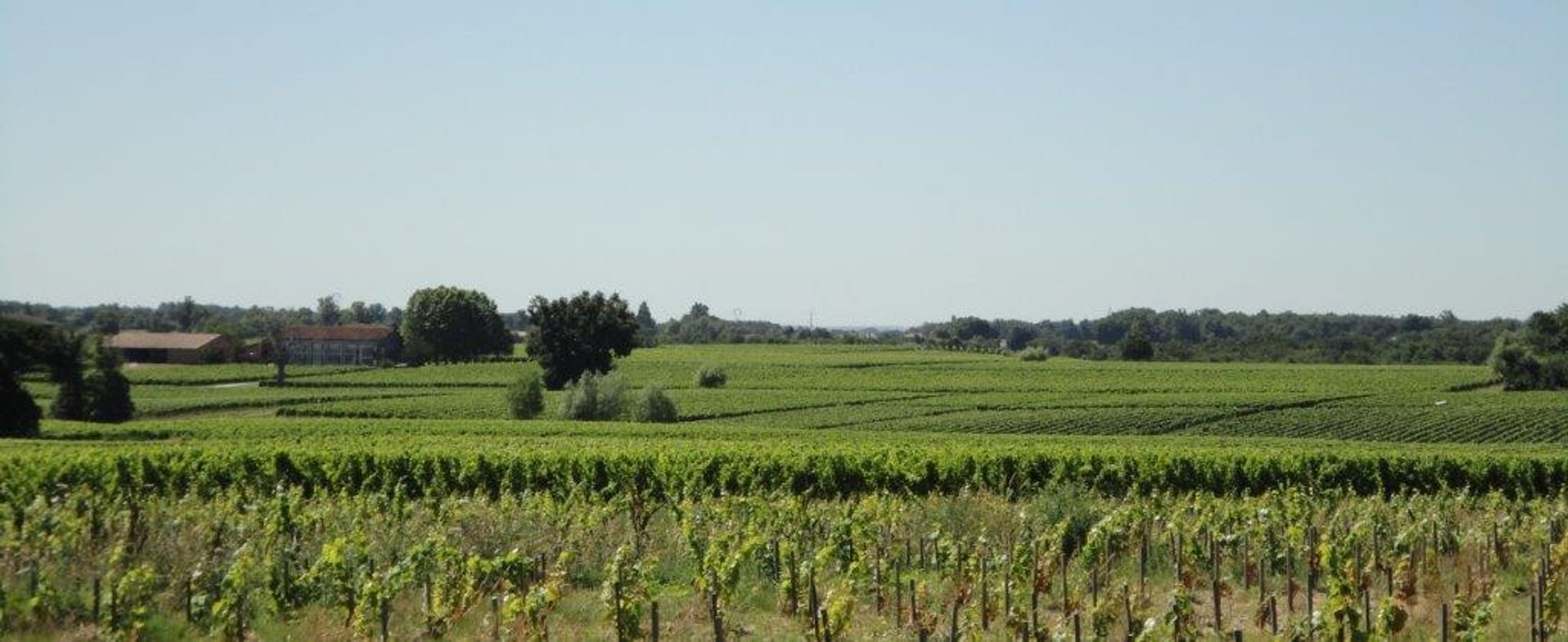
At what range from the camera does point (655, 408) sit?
190 ft

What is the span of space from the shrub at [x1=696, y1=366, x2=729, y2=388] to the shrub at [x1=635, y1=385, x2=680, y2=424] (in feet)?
66.8

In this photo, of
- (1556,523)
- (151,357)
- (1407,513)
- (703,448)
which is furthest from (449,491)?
(151,357)

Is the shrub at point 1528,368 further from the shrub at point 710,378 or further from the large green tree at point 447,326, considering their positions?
the large green tree at point 447,326

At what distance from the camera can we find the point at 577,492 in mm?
21938

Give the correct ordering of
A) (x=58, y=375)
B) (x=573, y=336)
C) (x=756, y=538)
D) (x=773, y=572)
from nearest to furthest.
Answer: (x=756, y=538)
(x=773, y=572)
(x=58, y=375)
(x=573, y=336)

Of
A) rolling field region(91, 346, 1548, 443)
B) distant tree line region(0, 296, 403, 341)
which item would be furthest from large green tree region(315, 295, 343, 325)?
rolling field region(91, 346, 1548, 443)

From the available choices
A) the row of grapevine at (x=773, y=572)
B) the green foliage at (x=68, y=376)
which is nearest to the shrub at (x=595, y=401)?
the green foliage at (x=68, y=376)

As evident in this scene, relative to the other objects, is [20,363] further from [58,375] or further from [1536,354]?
[1536,354]

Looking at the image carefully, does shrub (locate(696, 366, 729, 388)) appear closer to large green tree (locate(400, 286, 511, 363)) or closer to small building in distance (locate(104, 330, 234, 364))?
large green tree (locate(400, 286, 511, 363))

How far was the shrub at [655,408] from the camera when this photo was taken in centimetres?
5766

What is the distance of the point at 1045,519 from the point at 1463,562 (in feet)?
17.0

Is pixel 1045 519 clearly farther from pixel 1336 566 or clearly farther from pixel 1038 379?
pixel 1038 379

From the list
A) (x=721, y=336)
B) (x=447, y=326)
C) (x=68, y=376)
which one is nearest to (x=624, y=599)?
(x=68, y=376)

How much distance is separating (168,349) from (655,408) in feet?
200
